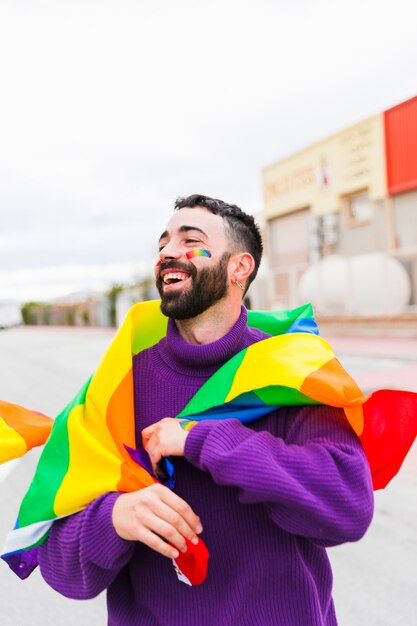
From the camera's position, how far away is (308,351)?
4.53 ft

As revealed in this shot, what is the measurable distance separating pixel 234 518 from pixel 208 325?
484 mm

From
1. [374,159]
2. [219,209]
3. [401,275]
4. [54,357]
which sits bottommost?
[54,357]

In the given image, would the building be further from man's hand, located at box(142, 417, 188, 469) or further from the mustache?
man's hand, located at box(142, 417, 188, 469)

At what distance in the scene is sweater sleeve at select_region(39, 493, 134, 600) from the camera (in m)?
1.22

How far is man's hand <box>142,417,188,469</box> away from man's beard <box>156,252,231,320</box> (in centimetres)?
30

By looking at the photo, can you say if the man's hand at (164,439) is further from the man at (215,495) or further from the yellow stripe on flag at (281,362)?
the yellow stripe on flag at (281,362)

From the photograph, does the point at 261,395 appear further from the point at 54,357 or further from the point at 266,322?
the point at 54,357

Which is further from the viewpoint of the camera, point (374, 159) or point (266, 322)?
point (374, 159)

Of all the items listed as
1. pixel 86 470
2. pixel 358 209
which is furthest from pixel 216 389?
pixel 358 209

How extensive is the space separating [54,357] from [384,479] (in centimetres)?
1486

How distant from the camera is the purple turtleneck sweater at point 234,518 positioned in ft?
3.76

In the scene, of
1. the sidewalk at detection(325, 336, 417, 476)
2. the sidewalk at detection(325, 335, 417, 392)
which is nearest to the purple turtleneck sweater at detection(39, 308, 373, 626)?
the sidewalk at detection(325, 336, 417, 476)

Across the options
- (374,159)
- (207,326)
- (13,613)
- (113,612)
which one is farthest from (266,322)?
(374,159)

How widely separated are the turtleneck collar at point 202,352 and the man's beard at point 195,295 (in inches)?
3.0
